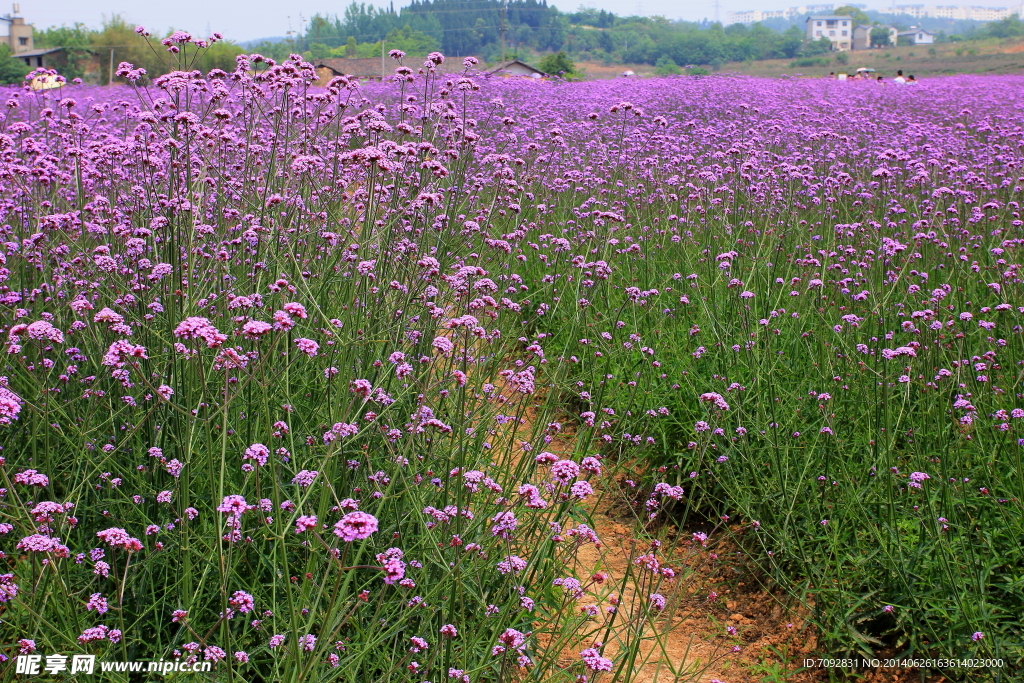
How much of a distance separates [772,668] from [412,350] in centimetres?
195

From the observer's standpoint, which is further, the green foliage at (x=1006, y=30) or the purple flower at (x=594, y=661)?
the green foliage at (x=1006, y=30)

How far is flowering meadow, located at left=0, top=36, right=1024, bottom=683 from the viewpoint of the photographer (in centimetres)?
232

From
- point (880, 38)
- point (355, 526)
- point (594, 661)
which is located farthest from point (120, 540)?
point (880, 38)

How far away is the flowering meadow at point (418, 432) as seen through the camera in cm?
232

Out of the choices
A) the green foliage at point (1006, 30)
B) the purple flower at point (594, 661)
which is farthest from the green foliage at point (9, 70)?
the green foliage at point (1006, 30)

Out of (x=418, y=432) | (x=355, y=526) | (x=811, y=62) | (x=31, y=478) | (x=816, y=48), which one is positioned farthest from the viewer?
(x=816, y=48)

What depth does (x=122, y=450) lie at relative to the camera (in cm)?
307

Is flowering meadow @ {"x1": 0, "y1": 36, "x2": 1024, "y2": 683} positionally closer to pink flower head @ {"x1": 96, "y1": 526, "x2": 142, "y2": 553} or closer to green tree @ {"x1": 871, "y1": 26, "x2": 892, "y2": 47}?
pink flower head @ {"x1": 96, "y1": 526, "x2": 142, "y2": 553}

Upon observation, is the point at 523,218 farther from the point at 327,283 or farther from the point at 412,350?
the point at 412,350

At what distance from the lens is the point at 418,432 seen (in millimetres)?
3029

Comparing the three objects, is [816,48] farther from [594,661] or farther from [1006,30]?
[594,661]

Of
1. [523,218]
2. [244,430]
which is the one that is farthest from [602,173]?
[244,430]

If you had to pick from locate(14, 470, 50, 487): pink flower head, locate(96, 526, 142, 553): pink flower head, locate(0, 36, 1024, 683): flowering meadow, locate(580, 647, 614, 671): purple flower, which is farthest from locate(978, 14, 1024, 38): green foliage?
locate(96, 526, 142, 553): pink flower head

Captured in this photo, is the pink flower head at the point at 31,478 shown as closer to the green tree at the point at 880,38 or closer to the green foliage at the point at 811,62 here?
the green foliage at the point at 811,62
